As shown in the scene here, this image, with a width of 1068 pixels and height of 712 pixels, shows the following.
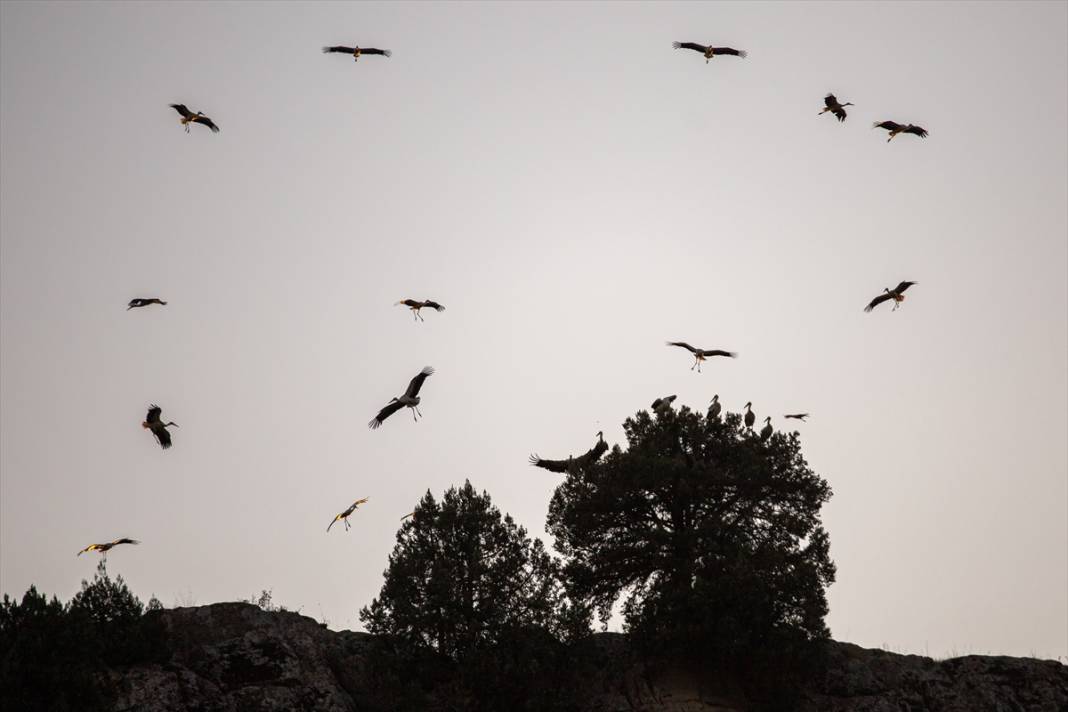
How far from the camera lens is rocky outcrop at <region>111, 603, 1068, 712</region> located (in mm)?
34688

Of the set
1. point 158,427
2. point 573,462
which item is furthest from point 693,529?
point 158,427

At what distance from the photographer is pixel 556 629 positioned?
1489 inches

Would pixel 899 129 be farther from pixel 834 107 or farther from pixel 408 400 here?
pixel 408 400

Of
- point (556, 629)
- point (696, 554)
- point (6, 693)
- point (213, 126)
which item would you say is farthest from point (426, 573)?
point (213, 126)

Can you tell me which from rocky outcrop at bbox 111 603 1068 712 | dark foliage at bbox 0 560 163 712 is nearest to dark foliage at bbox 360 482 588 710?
→ rocky outcrop at bbox 111 603 1068 712

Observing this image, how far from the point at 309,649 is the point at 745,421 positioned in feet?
60.7

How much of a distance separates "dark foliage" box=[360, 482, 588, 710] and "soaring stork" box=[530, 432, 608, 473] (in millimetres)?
3916

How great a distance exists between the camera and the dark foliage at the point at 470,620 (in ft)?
116

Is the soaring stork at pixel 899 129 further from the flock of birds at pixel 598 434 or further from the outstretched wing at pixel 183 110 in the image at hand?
the outstretched wing at pixel 183 110

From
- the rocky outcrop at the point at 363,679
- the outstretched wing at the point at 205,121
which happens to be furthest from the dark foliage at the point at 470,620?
the outstretched wing at the point at 205,121

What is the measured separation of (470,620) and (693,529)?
29.3 ft

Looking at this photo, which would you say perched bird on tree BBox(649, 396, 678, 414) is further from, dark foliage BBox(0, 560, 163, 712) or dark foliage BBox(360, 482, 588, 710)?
dark foliage BBox(0, 560, 163, 712)

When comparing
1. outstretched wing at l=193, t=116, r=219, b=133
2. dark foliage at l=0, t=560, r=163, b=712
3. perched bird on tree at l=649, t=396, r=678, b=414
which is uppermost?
outstretched wing at l=193, t=116, r=219, b=133

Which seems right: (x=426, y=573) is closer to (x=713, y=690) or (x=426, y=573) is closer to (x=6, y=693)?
(x=713, y=690)
